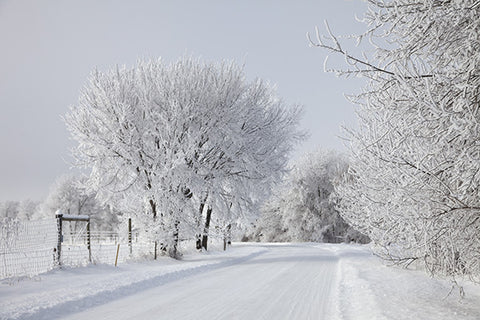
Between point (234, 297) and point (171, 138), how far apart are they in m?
10.9

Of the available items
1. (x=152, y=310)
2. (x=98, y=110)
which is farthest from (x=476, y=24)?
(x=98, y=110)

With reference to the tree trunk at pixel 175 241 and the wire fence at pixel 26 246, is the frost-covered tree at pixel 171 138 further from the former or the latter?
the wire fence at pixel 26 246

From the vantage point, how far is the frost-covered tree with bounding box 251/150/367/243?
149 feet

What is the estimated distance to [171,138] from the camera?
697 inches

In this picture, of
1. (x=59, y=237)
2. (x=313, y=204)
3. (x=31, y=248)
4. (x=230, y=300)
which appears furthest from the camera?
(x=313, y=204)

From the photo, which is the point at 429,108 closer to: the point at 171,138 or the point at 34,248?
the point at 34,248

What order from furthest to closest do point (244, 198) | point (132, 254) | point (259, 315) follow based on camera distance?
1. point (244, 198)
2. point (132, 254)
3. point (259, 315)

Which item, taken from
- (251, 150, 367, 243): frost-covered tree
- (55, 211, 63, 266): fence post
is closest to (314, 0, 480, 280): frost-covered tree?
(55, 211, 63, 266): fence post

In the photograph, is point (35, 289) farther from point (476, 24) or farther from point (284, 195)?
point (284, 195)

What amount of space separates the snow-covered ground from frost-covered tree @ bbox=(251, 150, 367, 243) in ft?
112

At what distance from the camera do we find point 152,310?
680 cm

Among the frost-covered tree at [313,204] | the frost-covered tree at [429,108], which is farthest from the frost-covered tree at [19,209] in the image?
the frost-covered tree at [429,108]

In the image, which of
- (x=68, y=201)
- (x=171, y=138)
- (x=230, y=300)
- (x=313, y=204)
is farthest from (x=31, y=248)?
(x=68, y=201)

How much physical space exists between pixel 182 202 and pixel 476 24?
1493 cm
